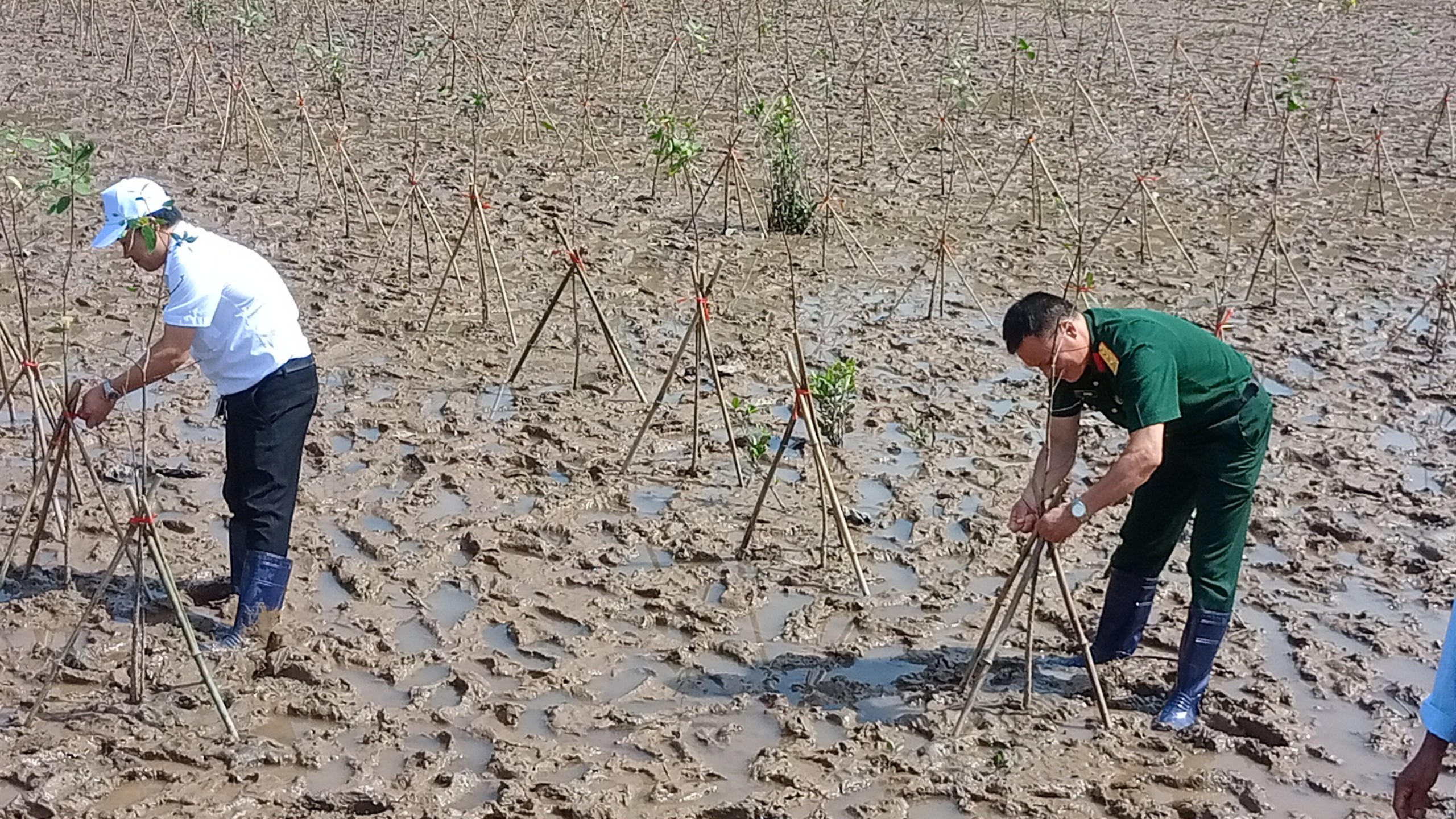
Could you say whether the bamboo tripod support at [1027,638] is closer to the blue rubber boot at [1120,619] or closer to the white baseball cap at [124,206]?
the blue rubber boot at [1120,619]

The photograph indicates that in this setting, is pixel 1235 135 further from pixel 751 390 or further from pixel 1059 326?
pixel 1059 326

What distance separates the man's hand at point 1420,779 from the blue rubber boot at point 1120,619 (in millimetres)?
1984

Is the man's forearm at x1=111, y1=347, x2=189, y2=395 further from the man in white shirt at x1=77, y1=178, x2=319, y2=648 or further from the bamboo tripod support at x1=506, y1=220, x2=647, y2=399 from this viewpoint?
the bamboo tripod support at x1=506, y1=220, x2=647, y2=399

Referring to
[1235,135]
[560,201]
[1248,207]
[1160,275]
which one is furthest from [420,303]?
[1235,135]

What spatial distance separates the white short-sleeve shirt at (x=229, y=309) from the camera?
4383mm

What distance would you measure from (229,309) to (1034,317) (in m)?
2.54

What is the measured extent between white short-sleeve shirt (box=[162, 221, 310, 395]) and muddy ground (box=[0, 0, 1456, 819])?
38.8 inches

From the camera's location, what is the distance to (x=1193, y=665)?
4.43m

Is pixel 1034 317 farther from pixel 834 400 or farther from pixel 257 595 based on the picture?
pixel 257 595

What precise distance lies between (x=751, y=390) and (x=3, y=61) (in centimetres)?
905

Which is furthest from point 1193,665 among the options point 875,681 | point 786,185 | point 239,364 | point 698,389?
point 786,185

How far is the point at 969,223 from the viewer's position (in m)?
9.33

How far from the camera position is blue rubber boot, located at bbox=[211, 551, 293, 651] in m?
4.76

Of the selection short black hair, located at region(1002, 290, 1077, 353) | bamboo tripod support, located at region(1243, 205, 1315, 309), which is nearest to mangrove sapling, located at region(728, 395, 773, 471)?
short black hair, located at region(1002, 290, 1077, 353)
